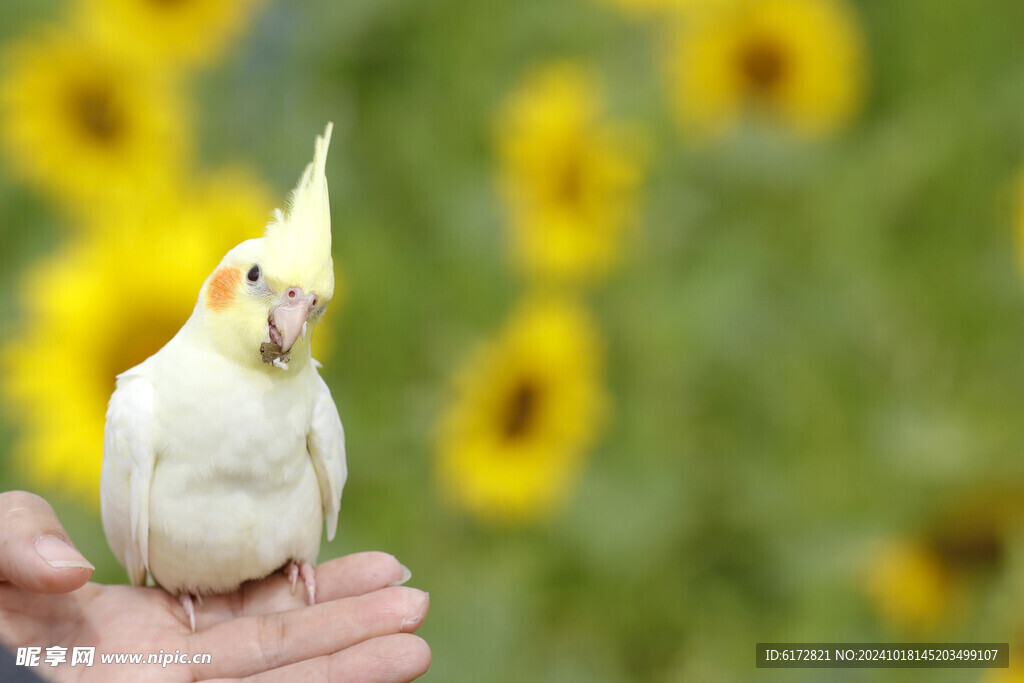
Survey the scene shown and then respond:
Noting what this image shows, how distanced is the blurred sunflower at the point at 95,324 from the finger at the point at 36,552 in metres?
0.13

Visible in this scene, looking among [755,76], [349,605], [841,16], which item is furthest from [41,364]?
[841,16]

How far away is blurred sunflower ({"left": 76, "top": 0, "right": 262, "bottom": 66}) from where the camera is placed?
101 cm

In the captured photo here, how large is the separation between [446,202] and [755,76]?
1.56 ft

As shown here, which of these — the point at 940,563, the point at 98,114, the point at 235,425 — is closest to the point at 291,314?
the point at 235,425

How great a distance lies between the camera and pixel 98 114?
3.38ft

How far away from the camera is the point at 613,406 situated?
1.27 meters

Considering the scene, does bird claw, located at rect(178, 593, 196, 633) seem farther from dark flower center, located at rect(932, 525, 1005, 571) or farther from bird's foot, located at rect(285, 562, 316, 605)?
dark flower center, located at rect(932, 525, 1005, 571)

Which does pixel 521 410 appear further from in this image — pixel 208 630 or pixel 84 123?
pixel 84 123

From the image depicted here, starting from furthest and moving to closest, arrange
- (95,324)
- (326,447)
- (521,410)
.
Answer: (521,410) < (95,324) < (326,447)

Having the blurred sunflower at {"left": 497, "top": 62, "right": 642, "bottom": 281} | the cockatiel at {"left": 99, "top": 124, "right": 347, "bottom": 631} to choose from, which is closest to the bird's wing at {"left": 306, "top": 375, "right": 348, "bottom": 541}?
the cockatiel at {"left": 99, "top": 124, "right": 347, "bottom": 631}

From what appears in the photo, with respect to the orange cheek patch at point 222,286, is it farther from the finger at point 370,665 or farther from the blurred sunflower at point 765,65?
the blurred sunflower at point 765,65

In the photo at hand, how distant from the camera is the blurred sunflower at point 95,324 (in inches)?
36.6

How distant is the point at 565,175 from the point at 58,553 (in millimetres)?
759

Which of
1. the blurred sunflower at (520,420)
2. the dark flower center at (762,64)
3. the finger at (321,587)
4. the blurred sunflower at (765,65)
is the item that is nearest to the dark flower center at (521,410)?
the blurred sunflower at (520,420)
